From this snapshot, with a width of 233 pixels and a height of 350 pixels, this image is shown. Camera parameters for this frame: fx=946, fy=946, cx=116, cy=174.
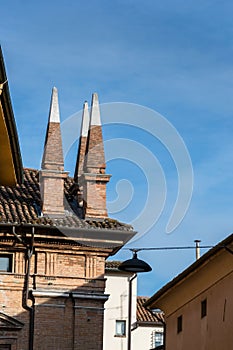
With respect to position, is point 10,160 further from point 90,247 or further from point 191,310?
point 90,247

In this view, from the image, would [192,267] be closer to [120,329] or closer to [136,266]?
[136,266]

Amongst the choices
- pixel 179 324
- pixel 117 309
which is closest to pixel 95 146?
pixel 179 324

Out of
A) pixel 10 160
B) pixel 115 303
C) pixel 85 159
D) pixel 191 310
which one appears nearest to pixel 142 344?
pixel 115 303

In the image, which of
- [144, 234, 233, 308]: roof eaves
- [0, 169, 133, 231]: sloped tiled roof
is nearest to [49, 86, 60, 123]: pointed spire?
[0, 169, 133, 231]: sloped tiled roof

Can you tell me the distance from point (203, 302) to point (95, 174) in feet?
24.2

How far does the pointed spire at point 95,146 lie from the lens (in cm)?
2777

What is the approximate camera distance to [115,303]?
4503 centimetres

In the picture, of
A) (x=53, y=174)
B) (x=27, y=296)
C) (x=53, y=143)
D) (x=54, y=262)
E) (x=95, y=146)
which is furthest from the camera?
(x=95, y=146)

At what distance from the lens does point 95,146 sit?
2794 cm

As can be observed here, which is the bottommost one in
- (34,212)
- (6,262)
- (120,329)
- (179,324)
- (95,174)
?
(179,324)

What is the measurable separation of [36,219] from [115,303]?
19.8 metres

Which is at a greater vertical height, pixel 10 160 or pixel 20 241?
pixel 20 241

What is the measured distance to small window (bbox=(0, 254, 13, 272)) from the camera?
2566 centimetres

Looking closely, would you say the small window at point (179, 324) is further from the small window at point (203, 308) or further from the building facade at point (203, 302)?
the small window at point (203, 308)
